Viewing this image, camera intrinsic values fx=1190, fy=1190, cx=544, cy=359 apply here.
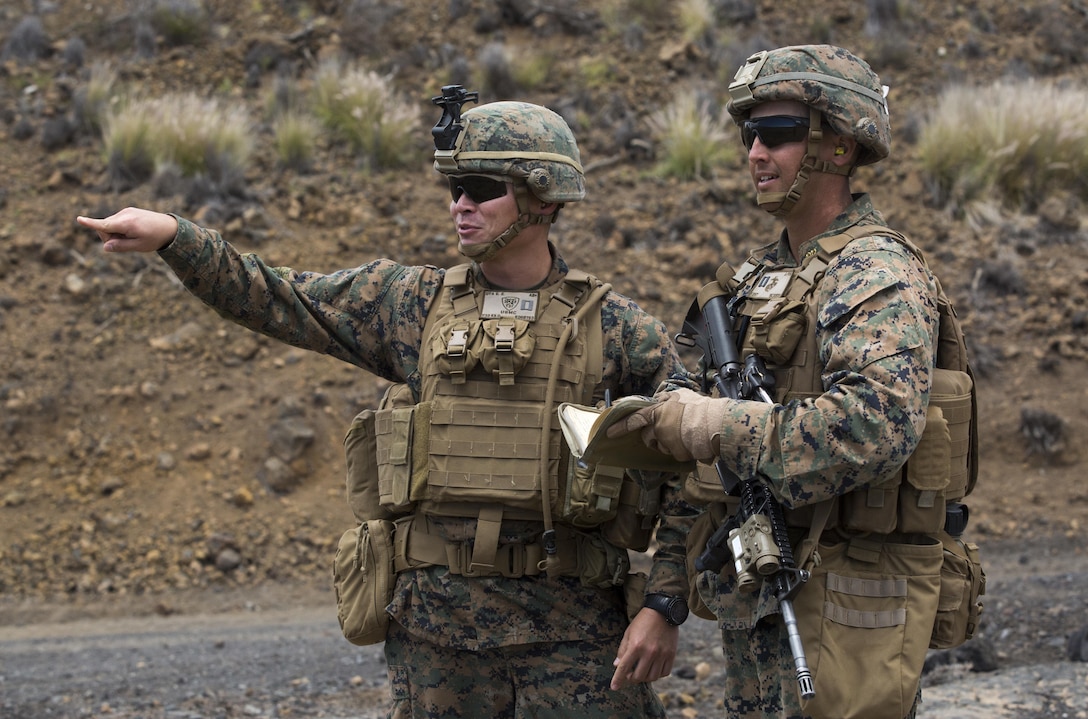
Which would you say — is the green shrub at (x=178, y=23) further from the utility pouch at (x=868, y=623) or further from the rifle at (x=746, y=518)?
the utility pouch at (x=868, y=623)

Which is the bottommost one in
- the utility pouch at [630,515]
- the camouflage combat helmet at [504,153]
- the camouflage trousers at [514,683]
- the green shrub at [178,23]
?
the camouflage trousers at [514,683]

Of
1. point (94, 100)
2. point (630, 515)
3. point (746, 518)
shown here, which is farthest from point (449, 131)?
point (94, 100)

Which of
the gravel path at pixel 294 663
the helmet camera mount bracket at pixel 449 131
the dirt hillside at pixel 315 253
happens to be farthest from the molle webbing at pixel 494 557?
the dirt hillside at pixel 315 253

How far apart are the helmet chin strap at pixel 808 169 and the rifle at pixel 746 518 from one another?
0.93ft

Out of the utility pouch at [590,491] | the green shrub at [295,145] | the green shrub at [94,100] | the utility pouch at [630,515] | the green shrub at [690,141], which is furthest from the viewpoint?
the green shrub at [94,100]

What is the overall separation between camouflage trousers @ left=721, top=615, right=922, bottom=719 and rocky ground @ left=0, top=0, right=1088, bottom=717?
2727 mm

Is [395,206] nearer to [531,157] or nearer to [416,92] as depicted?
[416,92]

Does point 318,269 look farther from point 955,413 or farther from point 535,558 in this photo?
point 955,413

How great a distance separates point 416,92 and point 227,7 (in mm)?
3102

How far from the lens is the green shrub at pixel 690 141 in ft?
38.8

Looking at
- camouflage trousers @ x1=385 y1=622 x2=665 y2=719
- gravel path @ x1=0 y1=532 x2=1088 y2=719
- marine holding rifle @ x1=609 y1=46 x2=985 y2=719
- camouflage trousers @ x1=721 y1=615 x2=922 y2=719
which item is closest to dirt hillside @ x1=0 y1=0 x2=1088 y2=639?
gravel path @ x1=0 y1=532 x2=1088 y2=719

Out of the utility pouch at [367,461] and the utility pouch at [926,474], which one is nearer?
the utility pouch at [926,474]

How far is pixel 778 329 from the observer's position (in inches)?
120

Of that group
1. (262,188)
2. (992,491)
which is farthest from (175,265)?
(262,188)
